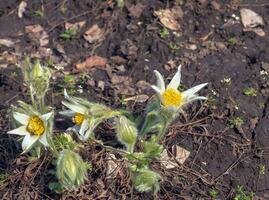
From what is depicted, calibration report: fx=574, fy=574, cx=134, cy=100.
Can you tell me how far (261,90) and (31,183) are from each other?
5.51 ft

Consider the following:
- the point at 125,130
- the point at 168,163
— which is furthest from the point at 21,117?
the point at 168,163

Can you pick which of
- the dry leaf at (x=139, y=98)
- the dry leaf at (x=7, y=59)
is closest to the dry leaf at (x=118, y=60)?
the dry leaf at (x=139, y=98)

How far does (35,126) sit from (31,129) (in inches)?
1.1

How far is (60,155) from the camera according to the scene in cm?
292

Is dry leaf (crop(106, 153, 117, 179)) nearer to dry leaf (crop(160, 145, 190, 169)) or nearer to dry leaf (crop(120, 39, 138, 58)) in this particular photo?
dry leaf (crop(160, 145, 190, 169))

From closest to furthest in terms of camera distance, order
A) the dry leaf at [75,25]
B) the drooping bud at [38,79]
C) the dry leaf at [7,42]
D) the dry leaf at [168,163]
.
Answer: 1. the drooping bud at [38,79]
2. the dry leaf at [168,163]
3. the dry leaf at [7,42]
4. the dry leaf at [75,25]

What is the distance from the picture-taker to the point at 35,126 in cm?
299

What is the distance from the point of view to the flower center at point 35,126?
2.99m

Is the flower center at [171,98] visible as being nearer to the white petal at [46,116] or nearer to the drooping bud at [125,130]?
the drooping bud at [125,130]

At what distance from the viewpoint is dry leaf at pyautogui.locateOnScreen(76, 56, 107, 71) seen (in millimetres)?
4188

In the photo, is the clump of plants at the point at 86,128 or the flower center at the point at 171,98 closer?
the clump of plants at the point at 86,128

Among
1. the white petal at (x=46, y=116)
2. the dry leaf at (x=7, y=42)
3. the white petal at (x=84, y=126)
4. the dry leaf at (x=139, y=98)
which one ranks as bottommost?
the dry leaf at (x=139, y=98)

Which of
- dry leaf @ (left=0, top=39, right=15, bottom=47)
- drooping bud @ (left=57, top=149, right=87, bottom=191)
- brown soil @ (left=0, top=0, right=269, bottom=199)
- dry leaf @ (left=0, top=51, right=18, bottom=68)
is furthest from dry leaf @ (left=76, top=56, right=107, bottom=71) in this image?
drooping bud @ (left=57, top=149, right=87, bottom=191)

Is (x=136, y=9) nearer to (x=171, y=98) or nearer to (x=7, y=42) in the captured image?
(x=7, y=42)
